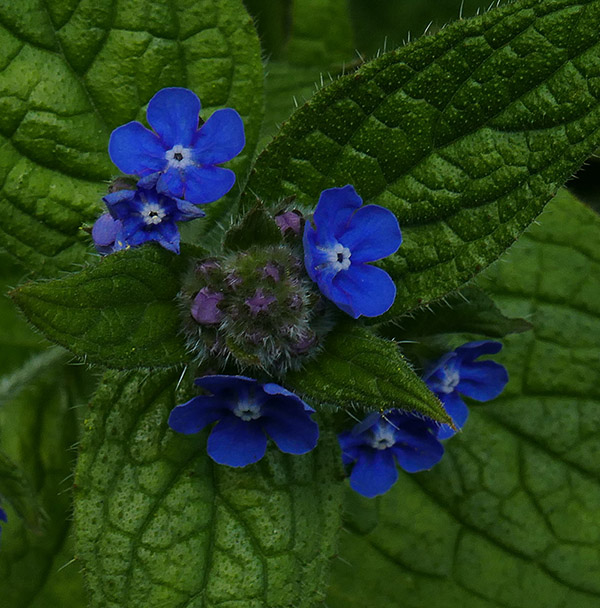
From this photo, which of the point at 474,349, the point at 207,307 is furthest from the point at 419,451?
Result: the point at 207,307

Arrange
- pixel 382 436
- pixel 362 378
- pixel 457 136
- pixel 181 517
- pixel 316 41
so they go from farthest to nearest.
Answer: pixel 316 41 < pixel 382 436 < pixel 181 517 < pixel 457 136 < pixel 362 378

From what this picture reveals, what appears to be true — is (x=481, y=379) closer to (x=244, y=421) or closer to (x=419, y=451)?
(x=419, y=451)

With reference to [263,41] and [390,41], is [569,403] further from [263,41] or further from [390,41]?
[263,41]

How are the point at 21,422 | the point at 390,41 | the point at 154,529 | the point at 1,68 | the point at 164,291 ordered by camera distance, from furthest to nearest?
the point at 390,41
the point at 21,422
the point at 1,68
the point at 154,529
the point at 164,291

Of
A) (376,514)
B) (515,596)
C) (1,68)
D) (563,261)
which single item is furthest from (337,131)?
(515,596)

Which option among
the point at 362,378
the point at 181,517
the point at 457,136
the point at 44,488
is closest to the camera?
the point at 362,378

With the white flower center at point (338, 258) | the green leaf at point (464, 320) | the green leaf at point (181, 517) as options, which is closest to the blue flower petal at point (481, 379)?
the green leaf at point (464, 320)
